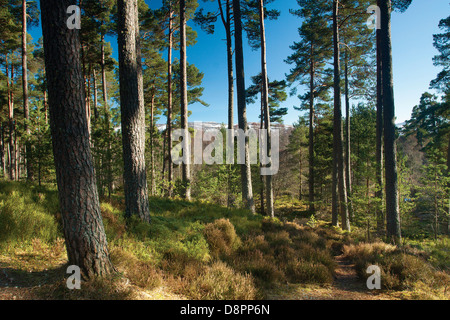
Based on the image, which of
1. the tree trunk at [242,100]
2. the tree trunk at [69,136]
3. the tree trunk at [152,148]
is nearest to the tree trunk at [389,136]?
the tree trunk at [242,100]

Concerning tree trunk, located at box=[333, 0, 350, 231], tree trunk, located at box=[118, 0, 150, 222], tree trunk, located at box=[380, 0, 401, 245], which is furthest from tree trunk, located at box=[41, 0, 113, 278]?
tree trunk, located at box=[333, 0, 350, 231]

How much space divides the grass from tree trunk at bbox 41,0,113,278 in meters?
0.52

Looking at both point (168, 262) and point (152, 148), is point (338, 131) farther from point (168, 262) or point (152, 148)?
point (152, 148)

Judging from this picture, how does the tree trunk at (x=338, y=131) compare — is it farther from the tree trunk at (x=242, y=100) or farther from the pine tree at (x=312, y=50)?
the tree trunk at (x=242, y=100)

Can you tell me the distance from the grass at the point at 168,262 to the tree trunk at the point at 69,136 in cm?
52

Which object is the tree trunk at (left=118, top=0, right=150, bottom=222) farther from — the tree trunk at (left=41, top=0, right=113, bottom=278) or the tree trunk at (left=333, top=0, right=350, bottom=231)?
the tree trunk at (left=333, top=0, right=350, bottom=231)

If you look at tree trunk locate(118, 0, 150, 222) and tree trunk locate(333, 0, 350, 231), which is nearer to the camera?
tree trunk locate(118, 0, 150, 222)

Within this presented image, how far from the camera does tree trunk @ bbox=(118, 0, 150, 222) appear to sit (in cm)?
521

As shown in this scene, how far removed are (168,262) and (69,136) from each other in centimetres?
296
